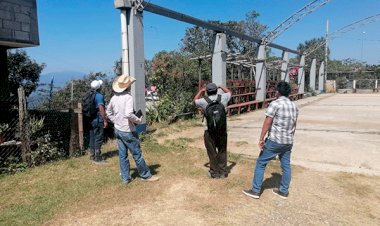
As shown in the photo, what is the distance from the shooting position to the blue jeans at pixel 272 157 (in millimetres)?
4441

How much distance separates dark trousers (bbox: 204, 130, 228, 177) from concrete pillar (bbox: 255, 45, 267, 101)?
11.7 metres

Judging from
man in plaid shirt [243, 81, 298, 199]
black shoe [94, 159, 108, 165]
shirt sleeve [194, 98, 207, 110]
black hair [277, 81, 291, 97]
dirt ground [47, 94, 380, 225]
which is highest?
black hair [277, 81, 291, 97]

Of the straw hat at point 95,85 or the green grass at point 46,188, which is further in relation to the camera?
the straw hat at point 95,85

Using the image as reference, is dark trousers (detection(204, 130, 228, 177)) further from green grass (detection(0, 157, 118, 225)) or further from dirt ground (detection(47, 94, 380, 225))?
green grass (detection(0, 157, 118, 225))

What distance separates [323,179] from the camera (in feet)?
17.8

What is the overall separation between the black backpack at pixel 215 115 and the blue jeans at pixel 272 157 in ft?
2.76

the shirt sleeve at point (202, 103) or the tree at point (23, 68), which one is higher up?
the tree at point (23, 68)

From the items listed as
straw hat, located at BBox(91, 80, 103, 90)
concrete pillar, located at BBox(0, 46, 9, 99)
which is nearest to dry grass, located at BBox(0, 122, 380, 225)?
straw hat, located at BBox(91, 80, 103, 90)

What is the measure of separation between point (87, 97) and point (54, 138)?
5.90 feet

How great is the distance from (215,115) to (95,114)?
2535 millimetres

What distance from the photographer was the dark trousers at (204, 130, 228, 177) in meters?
5.23

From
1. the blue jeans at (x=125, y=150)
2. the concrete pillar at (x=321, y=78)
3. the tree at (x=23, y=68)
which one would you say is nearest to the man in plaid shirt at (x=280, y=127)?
the blue jeans at (x=125, y=150)

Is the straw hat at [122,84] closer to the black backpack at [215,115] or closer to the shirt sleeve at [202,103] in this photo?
the shirt sleeve at [202,103]

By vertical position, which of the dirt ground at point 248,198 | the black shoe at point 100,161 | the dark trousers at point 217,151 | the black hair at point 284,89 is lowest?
the dirt ground at point 248,198
